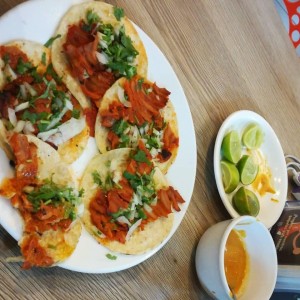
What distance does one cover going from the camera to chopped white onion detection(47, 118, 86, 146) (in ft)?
4.10

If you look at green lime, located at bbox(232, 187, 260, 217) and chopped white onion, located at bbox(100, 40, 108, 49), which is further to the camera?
green lime, located at bbox(232, 187, 260, 217)

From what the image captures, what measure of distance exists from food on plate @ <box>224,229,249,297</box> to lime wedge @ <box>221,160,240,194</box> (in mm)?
200

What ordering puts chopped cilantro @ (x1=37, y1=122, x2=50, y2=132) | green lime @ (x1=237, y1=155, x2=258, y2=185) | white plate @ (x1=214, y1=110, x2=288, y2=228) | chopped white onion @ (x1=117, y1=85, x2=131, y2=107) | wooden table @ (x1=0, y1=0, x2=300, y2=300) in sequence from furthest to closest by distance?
green lime @ (x1=237, y1=155, x2=258, y2=185) → white plate @ (x1=214, y1=110, x2=288, y2=228) → chopped white onion @ (x1=117, y1=85, x2=131, y2=107) → wooden table @ (x1=0, y1=0, x2=300, y2=300) → chopped cilantro @ (x1=37, y1=122, x2=50, y2=132)

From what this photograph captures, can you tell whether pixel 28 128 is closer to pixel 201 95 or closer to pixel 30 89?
pixel 30 89

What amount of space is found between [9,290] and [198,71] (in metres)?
1.17

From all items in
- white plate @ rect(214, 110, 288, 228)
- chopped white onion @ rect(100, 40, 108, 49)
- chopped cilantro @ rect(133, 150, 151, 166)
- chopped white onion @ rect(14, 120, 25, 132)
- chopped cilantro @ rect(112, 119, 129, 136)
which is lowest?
white plate @ rect(214, 110, 288, 228)

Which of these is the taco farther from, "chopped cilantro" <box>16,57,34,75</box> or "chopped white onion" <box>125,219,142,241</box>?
"chopped white onion" <box>125,219,142,241</box>

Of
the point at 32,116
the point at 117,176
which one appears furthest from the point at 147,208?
the point at 32,116

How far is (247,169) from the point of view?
190cm

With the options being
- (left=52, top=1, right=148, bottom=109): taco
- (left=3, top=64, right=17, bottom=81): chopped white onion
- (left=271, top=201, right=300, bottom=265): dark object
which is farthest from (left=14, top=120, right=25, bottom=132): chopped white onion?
(left=271, top=201, right=300, bottom=265): dark object

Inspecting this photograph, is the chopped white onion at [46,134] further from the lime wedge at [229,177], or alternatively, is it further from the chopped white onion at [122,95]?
the lime wedge at [229,177]

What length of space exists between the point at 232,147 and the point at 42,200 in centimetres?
93

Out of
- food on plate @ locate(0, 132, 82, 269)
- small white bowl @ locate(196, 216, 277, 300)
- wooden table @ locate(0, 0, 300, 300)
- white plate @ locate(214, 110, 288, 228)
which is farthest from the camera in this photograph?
white plate @ locate(214, 110, 288, 228)

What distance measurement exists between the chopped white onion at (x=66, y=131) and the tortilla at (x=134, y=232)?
0.12 metres
